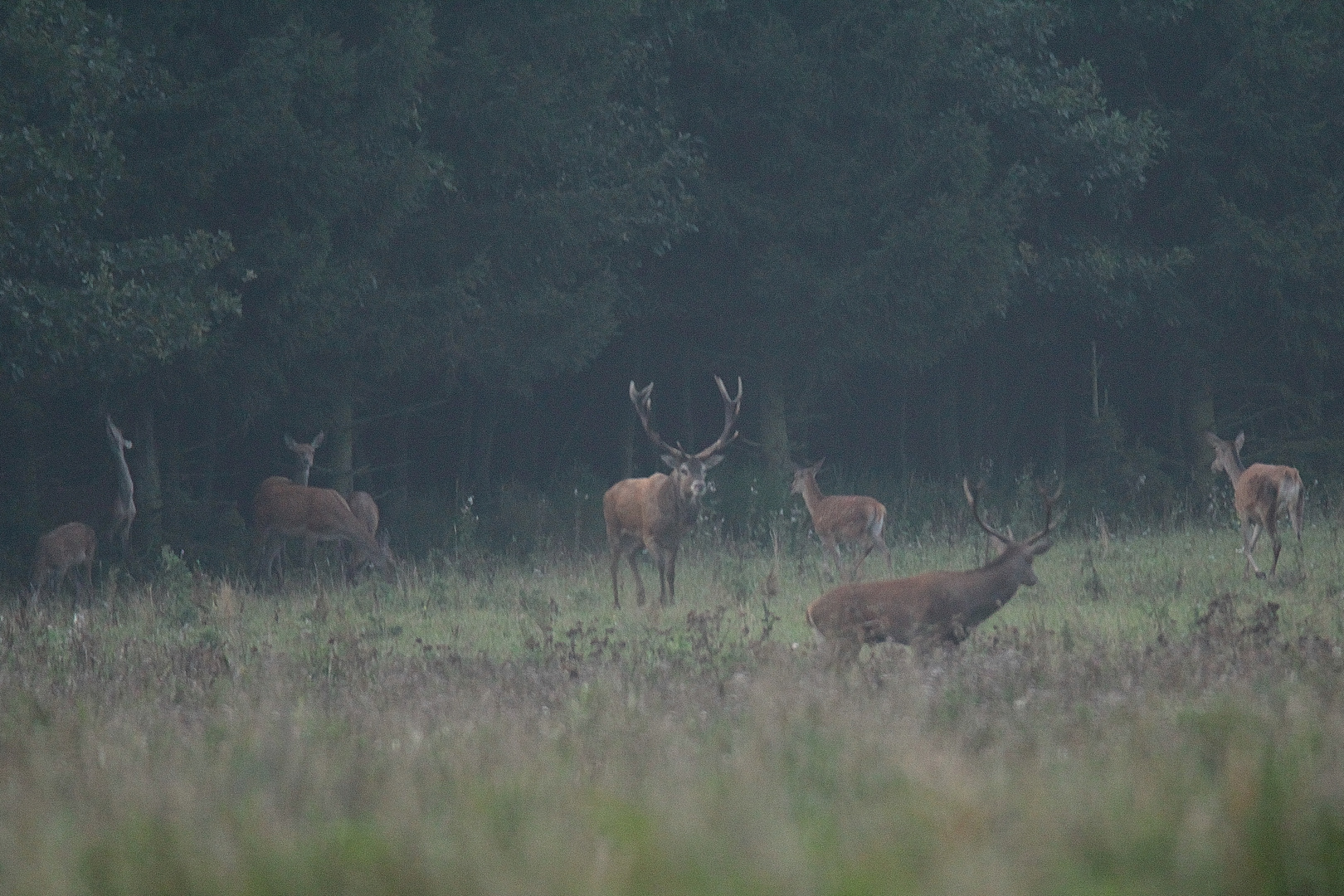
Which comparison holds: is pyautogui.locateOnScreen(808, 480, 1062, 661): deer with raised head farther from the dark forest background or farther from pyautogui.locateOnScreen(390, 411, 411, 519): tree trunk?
pyautogui.locateOnScreen(390, 411, 411, 519): tree trunk

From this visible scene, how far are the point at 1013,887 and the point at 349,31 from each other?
1523 cm

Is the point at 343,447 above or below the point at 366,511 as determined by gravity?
above

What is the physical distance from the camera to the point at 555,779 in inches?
154

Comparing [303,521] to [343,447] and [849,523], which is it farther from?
[849,523]

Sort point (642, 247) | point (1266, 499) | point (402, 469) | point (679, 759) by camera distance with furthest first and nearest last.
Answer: point (402, 469) < point (642, 247) < point (1266, 499) < point (679, 759)

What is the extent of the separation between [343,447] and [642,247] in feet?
14.5

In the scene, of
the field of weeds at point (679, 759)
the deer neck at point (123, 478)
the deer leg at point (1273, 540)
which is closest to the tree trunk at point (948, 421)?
the deer leg at point (1273, 540)

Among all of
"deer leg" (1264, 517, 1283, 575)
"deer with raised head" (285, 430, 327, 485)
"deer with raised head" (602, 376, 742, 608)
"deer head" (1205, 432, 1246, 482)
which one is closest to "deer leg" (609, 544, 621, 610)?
"deer with raised head" (602, 376, 742, 608)

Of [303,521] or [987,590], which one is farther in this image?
[303,521]

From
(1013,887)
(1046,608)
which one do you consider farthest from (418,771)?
(1046,608)

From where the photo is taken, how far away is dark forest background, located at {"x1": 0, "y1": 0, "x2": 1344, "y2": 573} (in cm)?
1434

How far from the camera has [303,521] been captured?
1664 centimetres

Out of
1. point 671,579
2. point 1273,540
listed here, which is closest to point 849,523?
point 671,579

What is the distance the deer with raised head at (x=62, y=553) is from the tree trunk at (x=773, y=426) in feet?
29.6
